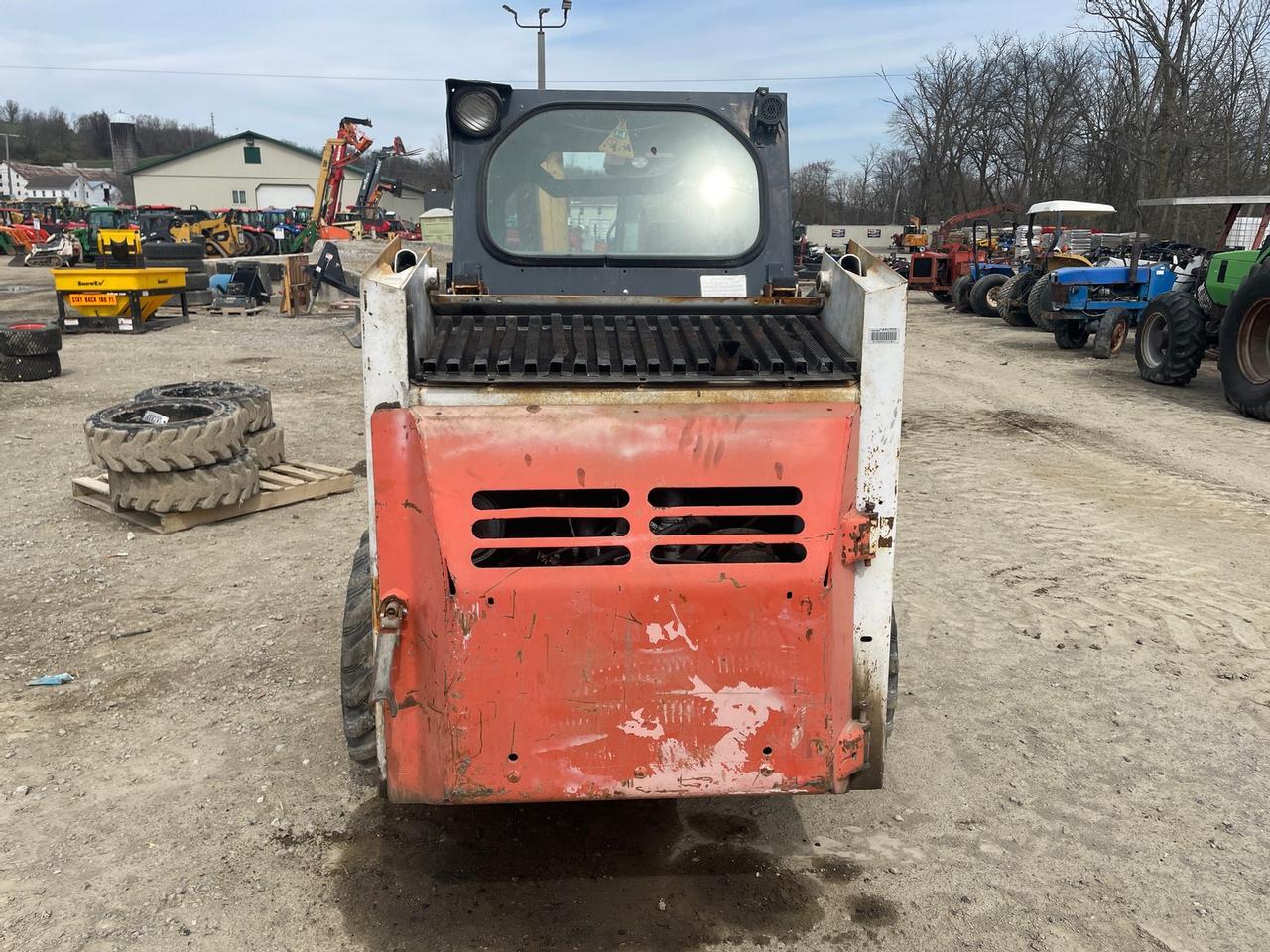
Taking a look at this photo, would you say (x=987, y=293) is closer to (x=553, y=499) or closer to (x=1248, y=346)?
(x=1248, y=346)

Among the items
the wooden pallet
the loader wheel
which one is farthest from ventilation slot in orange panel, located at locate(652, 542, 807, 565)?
the loader wheel

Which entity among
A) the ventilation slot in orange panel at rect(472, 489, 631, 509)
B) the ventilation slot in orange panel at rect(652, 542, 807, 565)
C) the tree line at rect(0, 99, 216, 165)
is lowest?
the ventilation slot in orange panel at rect(652, 542, 807, 565)

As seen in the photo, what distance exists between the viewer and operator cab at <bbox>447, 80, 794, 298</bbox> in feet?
12.1

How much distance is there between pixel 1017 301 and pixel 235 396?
14.1 meters

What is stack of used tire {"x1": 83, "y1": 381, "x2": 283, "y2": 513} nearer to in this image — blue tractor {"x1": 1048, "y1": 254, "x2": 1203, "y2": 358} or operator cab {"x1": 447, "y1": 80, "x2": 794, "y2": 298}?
operator cab {"x1": 447, "y1": 80, "x2": 794, "y2": 298}

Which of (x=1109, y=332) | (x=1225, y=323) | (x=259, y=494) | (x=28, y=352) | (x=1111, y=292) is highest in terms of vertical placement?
(x=1111, y=292)

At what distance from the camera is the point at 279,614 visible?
4.69 metres

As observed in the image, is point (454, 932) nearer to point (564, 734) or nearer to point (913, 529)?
point (564, 734)

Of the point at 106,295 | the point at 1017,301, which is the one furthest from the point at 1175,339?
the point at 106,295

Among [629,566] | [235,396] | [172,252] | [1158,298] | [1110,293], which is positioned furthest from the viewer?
[172,252]

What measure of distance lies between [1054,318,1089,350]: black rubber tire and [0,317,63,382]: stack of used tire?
13144mm

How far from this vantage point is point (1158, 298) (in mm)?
11102

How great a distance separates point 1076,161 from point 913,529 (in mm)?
40416

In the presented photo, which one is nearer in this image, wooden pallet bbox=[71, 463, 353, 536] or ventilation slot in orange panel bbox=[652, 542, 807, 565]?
ventilation slot in orange panel bbox=[652, 542, 807, 565]
